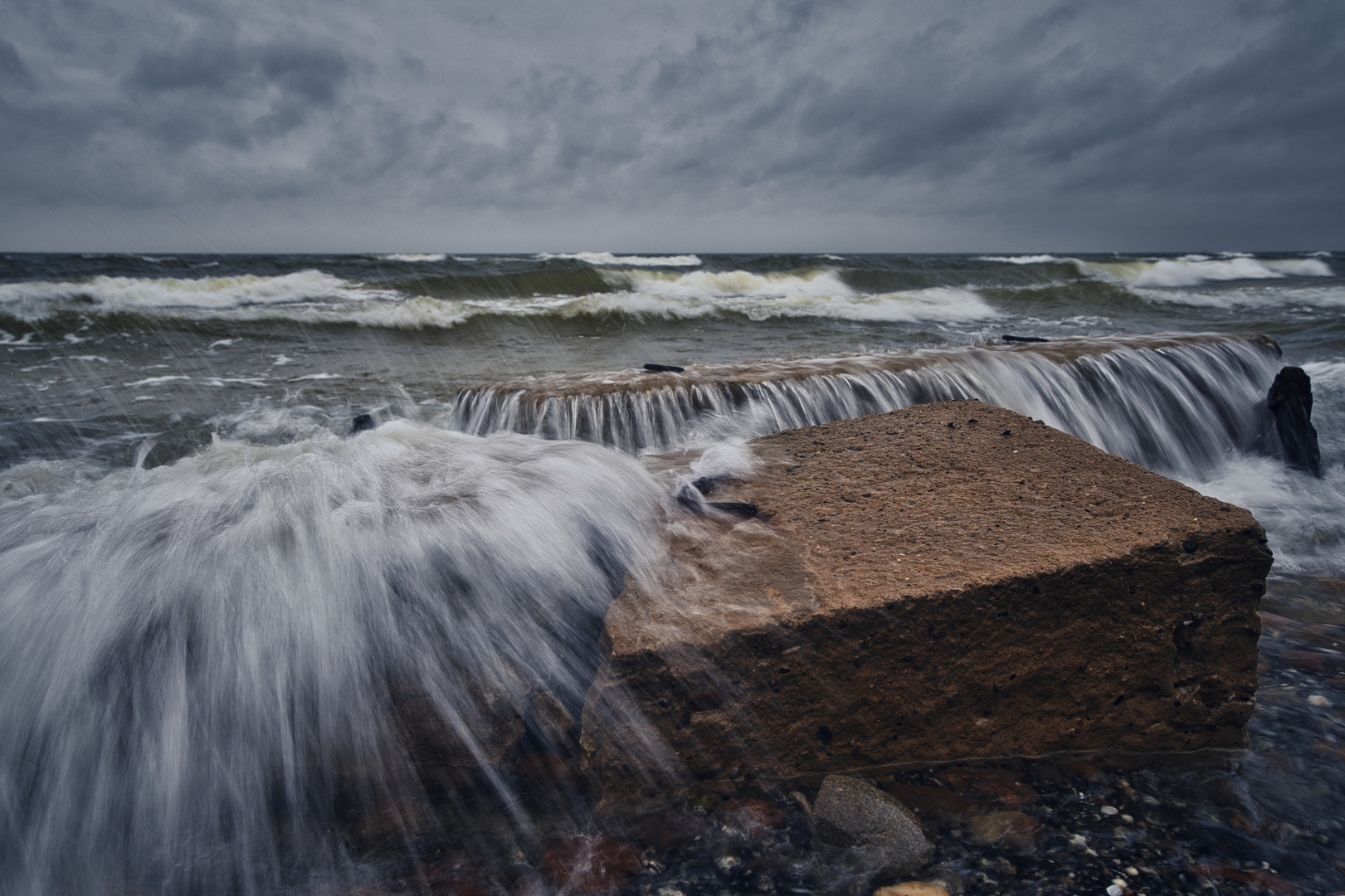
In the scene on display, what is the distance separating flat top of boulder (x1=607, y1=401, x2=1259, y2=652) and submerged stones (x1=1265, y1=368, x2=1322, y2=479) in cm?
337

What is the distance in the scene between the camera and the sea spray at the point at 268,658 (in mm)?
1814

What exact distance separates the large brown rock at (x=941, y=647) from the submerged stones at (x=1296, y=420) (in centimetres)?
382

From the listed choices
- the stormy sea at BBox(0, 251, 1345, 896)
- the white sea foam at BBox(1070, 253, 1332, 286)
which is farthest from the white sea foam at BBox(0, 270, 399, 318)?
the white sea foam at BBox(1070, 253, 1332, 286)

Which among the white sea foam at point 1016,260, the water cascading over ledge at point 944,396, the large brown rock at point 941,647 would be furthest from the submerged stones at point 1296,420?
the white sea foam at point 1016,260

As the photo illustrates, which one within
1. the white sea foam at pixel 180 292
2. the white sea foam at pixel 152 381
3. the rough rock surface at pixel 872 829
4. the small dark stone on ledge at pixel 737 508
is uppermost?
the white sea foam at pixel 180 292

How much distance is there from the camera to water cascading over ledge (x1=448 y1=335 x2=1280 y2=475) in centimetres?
456

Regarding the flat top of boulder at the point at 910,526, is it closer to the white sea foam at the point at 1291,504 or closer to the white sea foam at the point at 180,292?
the white sea foam at the point at 1291,504

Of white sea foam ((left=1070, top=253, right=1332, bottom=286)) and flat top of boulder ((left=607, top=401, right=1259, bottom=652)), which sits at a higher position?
white sea foam ((left=1070, top=253, right=1332, bottom=286))

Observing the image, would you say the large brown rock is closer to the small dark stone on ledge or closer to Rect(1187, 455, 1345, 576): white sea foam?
the small dark stone on ledge

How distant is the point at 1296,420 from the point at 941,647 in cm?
485

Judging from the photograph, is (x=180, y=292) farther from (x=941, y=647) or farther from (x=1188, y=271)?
(x=1188, y=271)

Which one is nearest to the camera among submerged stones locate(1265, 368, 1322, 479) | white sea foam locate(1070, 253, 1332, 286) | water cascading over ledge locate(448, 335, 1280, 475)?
water cascading over ledge locate(448, 335, 1280, 475)

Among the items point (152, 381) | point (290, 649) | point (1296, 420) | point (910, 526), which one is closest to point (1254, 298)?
point (1296, 420)

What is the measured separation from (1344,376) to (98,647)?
9498 millimetres
